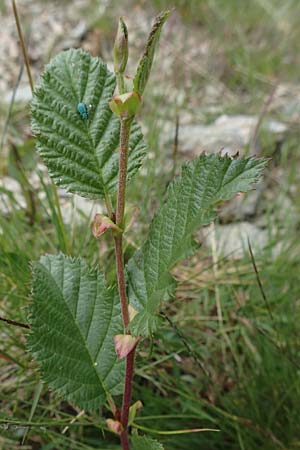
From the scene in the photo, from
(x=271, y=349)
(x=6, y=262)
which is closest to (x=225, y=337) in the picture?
(x=271, y=349)

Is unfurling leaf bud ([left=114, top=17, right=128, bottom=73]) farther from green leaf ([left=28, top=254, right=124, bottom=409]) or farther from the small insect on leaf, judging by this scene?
green leaf ([left=28, top=254, right=124, bottom=409])

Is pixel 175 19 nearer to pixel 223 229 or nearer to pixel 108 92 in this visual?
pixel 223 229

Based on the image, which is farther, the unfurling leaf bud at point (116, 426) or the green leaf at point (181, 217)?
the unfurling leaf bud at point (116, 426)

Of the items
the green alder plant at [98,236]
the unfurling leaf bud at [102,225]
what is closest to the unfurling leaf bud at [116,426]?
the green alder plant at [98,236]

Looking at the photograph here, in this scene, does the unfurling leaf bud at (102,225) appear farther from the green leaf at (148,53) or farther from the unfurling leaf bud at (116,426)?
the unfurling leaf bud at (116,426)

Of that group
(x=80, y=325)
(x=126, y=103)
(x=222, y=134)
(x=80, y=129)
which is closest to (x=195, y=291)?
(x=80, y=325)

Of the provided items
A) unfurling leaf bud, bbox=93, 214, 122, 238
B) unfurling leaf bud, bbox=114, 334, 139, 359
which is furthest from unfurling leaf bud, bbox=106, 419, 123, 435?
unfurling leaf bud, bbox=93, 214, 122, 238
